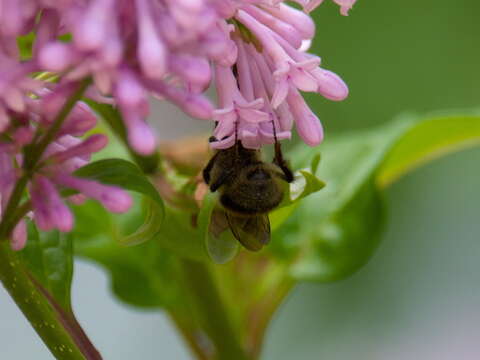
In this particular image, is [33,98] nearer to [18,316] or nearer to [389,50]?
[18,316]

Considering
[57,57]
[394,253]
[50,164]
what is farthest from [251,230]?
[394,253]

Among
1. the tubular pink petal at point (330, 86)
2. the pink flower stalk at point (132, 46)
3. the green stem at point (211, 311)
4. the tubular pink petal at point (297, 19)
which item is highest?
the pink flower stalk at point (132, 46)

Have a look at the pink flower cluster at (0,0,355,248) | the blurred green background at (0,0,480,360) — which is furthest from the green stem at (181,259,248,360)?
the blurred green background at (0,0,480,360)

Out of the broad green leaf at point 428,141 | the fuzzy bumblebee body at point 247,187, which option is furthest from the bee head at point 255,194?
the broad green leaf at point 428,141

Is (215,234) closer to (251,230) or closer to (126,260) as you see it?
(251,230)

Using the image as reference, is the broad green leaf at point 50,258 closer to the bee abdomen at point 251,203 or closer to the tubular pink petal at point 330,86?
the bee abdomen at point 251,203

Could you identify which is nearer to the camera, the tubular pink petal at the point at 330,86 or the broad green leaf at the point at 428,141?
the tubular pink petal at the point at 330,86

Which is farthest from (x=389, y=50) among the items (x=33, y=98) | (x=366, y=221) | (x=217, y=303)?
(x=33, y=98)
